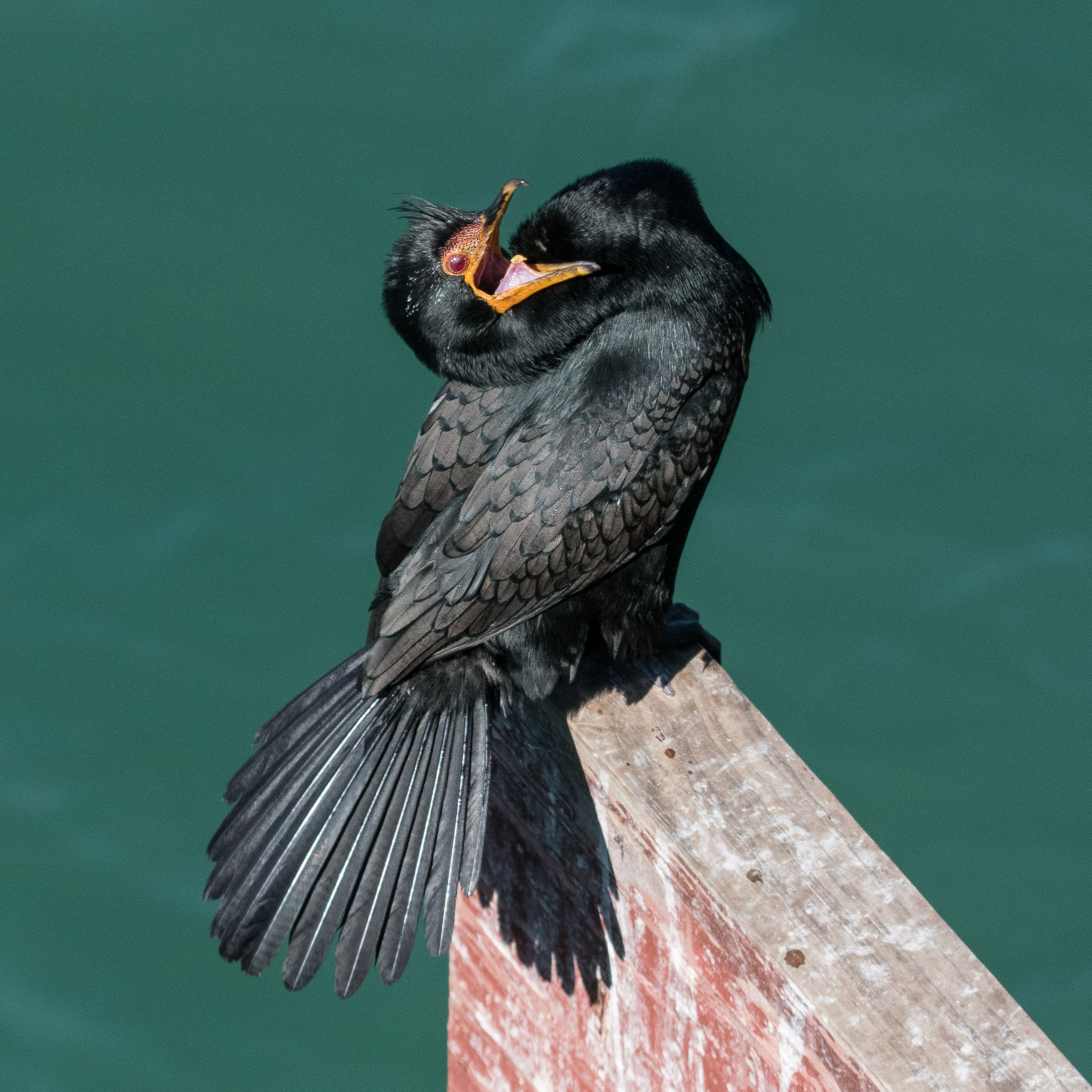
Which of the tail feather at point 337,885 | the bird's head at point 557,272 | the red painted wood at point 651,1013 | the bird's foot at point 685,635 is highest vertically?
the bird's head at point 557,272

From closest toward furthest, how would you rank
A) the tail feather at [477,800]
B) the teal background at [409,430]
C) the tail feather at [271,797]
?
the tail feather at [477,800], the tail feather at [271,797], the teal background at [409,430]

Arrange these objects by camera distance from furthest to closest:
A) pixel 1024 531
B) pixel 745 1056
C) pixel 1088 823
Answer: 1. pixel 1024 531
2. pixel 1088 823
3. pixel 745 1056

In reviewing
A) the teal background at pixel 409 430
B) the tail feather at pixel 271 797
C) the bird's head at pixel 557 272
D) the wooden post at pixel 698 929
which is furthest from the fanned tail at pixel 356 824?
the teal background at pixel 409 430

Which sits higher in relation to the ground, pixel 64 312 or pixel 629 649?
pixel 64 312

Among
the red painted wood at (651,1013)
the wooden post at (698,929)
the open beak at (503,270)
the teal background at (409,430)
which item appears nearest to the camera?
the wooden post at (698,929)

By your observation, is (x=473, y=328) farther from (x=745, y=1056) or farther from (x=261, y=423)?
(x=261, y=423)

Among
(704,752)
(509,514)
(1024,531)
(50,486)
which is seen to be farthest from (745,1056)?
(50,486)

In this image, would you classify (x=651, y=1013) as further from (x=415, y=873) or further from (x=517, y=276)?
(x=517, y=276)

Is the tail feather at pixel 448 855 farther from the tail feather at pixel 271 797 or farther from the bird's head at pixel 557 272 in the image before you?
the bird's head at pixel 557 272
